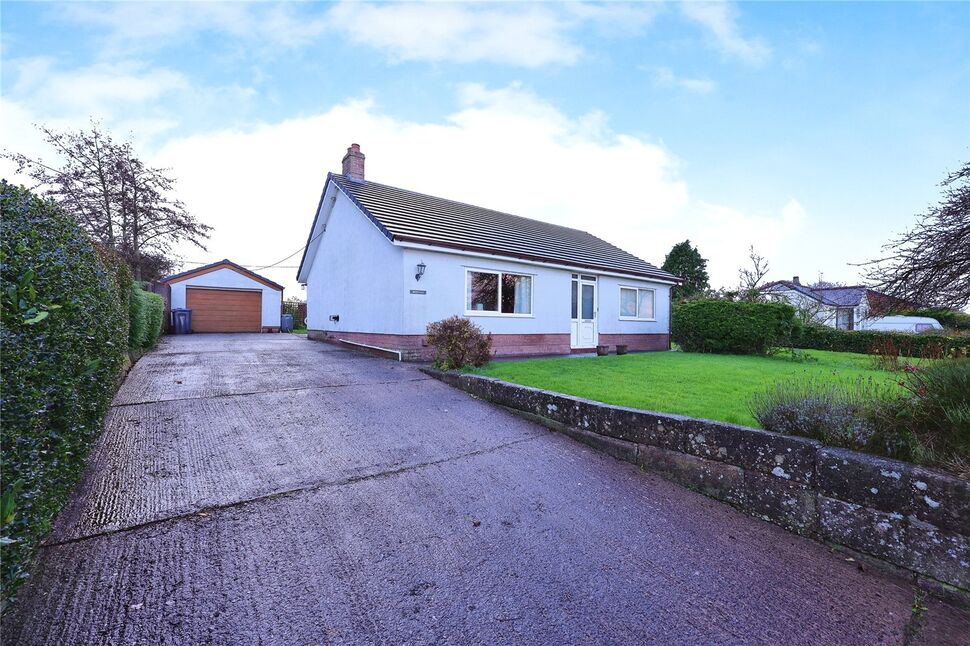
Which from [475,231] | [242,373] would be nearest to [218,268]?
[475,231]

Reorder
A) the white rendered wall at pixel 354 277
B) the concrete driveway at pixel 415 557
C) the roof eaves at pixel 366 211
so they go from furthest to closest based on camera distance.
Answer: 1. the white rendered wall at pixel 354 277
2. the roof eaves at pixel 366 211
3. the concrete driveway at pixel 415 557

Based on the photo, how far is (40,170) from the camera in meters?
19.7

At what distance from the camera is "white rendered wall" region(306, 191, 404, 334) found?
1075 centimetres

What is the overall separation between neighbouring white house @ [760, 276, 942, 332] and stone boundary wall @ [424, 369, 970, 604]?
3170 mm

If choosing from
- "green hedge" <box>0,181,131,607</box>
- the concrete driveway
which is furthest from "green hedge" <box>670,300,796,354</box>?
"green hedge" <box>0,181,131,607</box>

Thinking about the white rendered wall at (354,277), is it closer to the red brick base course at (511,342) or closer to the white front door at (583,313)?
the red brick base course at (511,342)

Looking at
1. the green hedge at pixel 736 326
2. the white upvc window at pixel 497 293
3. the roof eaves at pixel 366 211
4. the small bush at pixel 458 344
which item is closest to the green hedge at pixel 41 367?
the small bush at pixel 458 344

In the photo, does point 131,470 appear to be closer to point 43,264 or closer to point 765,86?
point 43,264

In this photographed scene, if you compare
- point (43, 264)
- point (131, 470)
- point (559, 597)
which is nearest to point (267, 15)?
point (43, 264)

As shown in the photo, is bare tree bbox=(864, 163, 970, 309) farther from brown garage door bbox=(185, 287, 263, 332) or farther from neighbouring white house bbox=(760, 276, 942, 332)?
brown garage door bbox=(185, 287, 263, 332)

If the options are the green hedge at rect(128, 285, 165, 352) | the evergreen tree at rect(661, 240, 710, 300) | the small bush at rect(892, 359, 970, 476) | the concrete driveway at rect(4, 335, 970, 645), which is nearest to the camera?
the concrete driveway at rect(4, 335, 970, 645)

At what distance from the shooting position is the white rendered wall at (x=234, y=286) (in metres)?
20.5

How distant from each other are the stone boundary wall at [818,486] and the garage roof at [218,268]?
910 inches

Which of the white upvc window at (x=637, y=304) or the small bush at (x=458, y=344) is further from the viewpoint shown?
the white upvc window at (x=637, y=304)
